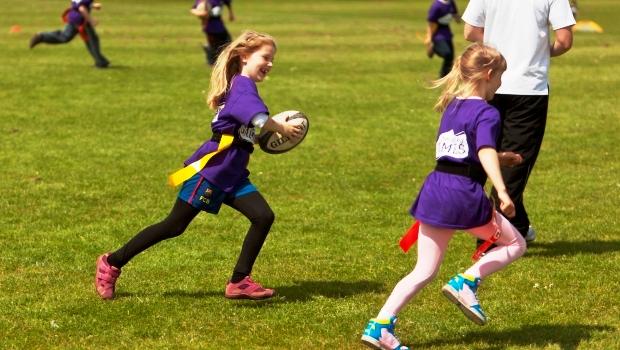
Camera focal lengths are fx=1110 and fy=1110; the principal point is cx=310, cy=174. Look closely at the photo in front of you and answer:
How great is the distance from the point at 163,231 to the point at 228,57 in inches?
49.5

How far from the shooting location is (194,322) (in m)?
7.08

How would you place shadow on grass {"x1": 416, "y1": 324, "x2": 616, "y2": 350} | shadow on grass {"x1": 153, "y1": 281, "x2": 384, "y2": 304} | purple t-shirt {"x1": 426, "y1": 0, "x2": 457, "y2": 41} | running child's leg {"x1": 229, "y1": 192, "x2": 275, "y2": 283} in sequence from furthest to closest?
purple t-shirt {"x1": 426, "y1": 0, "x2": 457, "y2": 41}, shadow on grass {"x1": 153, "y1": 281, "x2": 384, "y2": 304}, running child's leg {"x1": 229, "y1": 192, "x2": 275, "y2": 283}, shadow on grass {"x1": 416, "y1": 324, "x2": 616, "y2": 350}

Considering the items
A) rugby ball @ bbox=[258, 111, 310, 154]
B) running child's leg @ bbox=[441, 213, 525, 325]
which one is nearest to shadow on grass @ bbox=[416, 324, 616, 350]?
running child's leg @ bbox=[441, 213, 525, 325]

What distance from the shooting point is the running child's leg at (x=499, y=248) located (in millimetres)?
A: 6395

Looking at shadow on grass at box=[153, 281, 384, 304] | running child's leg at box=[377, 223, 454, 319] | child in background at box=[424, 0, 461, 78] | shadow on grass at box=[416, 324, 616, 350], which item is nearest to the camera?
running child's leg at box=[377, 223, 454, 319]

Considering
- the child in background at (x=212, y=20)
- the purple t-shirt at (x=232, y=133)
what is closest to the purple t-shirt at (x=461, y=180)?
the purple t-shirt at (x=232, y=133)

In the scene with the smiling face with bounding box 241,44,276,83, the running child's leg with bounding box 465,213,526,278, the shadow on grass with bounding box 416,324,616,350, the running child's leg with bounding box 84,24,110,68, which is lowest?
the running child's leg with bounding box 84,24,110,68

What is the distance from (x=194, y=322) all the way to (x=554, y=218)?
4.52m

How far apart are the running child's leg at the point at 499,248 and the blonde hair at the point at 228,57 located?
78.2 inches

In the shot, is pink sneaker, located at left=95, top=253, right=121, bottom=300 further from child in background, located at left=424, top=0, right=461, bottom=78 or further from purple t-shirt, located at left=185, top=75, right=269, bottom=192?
child in background, located at left=424, top=0, right=461, bottom=78

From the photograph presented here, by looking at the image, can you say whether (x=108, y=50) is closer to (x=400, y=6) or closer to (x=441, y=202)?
(x=441, y=202)

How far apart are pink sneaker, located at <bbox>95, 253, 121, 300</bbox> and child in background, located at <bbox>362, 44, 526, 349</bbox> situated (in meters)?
2.17

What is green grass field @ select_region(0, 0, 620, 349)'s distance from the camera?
276 inches

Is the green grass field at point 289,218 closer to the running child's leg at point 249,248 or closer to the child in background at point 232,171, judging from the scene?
the running child's leg at point 249,248
